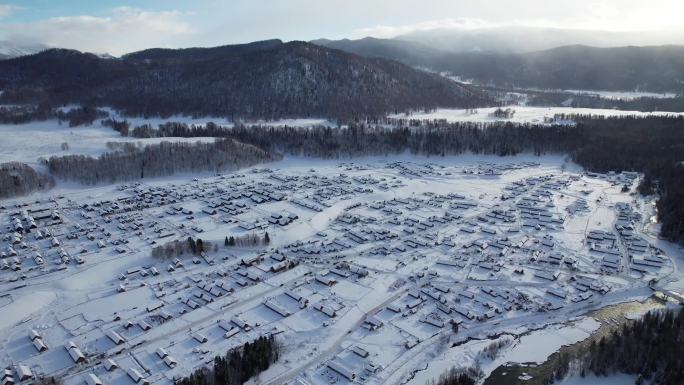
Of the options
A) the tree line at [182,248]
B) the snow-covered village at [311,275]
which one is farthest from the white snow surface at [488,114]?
the tree line at [182,248]

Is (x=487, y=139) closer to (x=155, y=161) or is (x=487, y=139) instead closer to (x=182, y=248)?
(x=155, y=161)

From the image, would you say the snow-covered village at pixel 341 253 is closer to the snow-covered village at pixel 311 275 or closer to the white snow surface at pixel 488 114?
the snow-covered village at pixel 311 275

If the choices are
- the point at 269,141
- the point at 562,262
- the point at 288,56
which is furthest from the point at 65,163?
the point at 288,56

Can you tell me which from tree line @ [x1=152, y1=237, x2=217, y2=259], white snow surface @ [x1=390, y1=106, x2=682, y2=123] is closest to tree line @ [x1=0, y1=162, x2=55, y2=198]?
tree line @ [x1=152, y1=237, x2=217, y2=259]

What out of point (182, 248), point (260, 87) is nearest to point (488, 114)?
point (260, 87)

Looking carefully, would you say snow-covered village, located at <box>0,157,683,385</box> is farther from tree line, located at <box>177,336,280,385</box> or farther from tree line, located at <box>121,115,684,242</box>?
tree line, located at <box>121,115,684,242</box>
